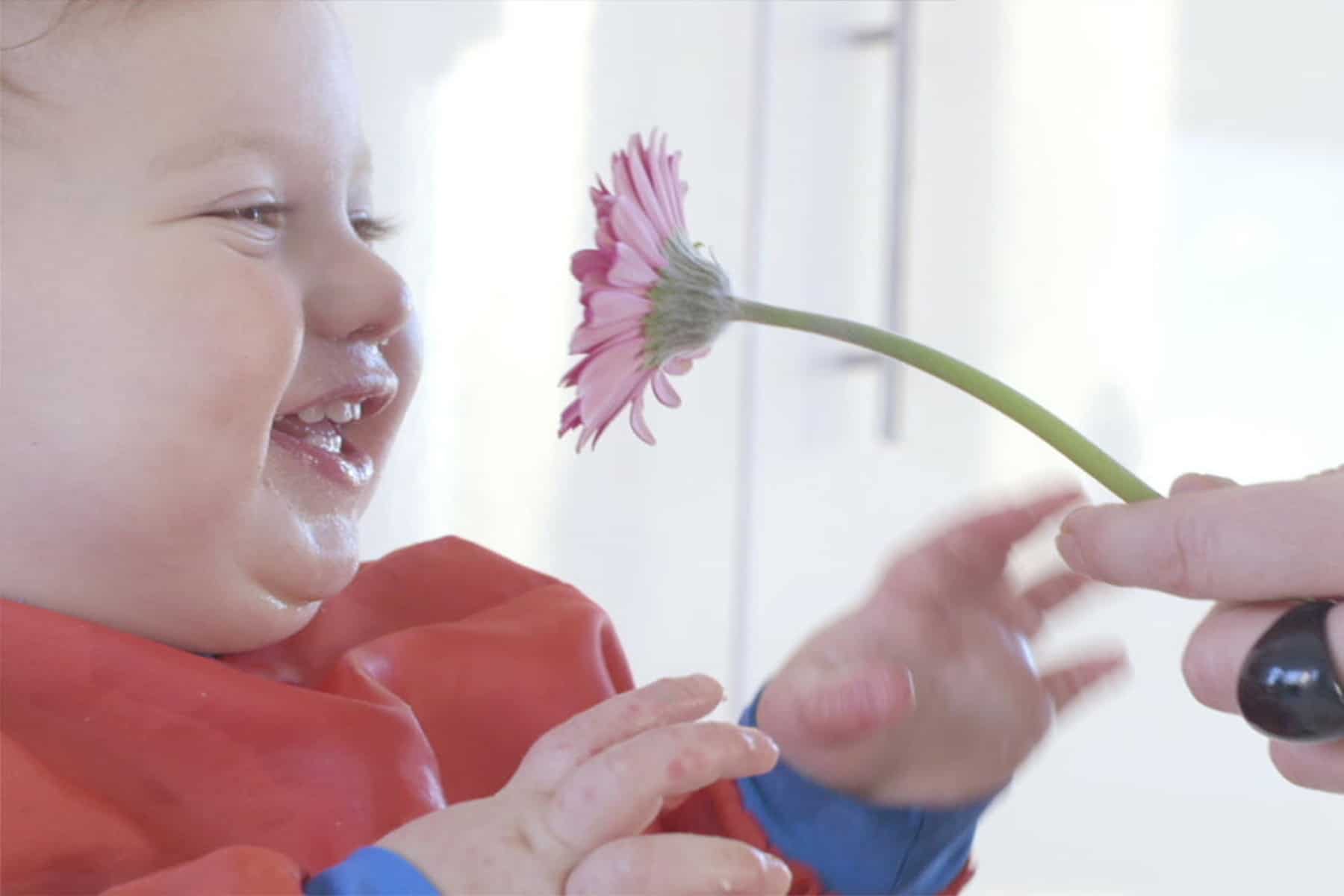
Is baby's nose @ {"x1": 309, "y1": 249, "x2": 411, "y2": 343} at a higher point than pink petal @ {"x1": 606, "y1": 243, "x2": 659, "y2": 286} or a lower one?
lower

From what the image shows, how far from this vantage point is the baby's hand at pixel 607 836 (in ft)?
1.15

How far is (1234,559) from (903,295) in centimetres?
79

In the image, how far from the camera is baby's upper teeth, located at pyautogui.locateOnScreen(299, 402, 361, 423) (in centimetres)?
49

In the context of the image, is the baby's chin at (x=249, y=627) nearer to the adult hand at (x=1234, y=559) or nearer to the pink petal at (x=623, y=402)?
the pink petal at (x=623, y=402)

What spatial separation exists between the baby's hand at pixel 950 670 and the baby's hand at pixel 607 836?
0.31ft

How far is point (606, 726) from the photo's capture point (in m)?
0.38

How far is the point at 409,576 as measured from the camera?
61cm

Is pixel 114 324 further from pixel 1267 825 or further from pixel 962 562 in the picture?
pixel 1267 825

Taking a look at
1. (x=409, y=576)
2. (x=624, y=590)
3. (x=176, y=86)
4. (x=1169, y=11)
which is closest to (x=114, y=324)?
(x=176, y=86)

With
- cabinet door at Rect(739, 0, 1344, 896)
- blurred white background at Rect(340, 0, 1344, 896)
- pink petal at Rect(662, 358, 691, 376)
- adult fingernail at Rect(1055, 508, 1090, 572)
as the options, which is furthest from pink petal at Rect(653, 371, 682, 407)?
cabinet door at Rect(739, 0, 1344, 896)

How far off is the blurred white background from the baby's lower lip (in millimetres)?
314

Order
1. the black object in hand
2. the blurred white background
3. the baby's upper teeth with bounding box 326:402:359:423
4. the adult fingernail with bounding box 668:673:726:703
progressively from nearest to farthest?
1. the black object in hand
2. the adult fingernail with bounding box 668:673:726:703
3. the baby's upper teeth with bounding box 326:402:359:423
4. the blurred white background

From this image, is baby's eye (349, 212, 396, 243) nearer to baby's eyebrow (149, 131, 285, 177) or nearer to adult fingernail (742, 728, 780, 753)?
baby's eyebrow (149, 131, 285, 177)

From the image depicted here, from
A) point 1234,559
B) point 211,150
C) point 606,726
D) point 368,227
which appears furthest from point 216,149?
point 1234,559
